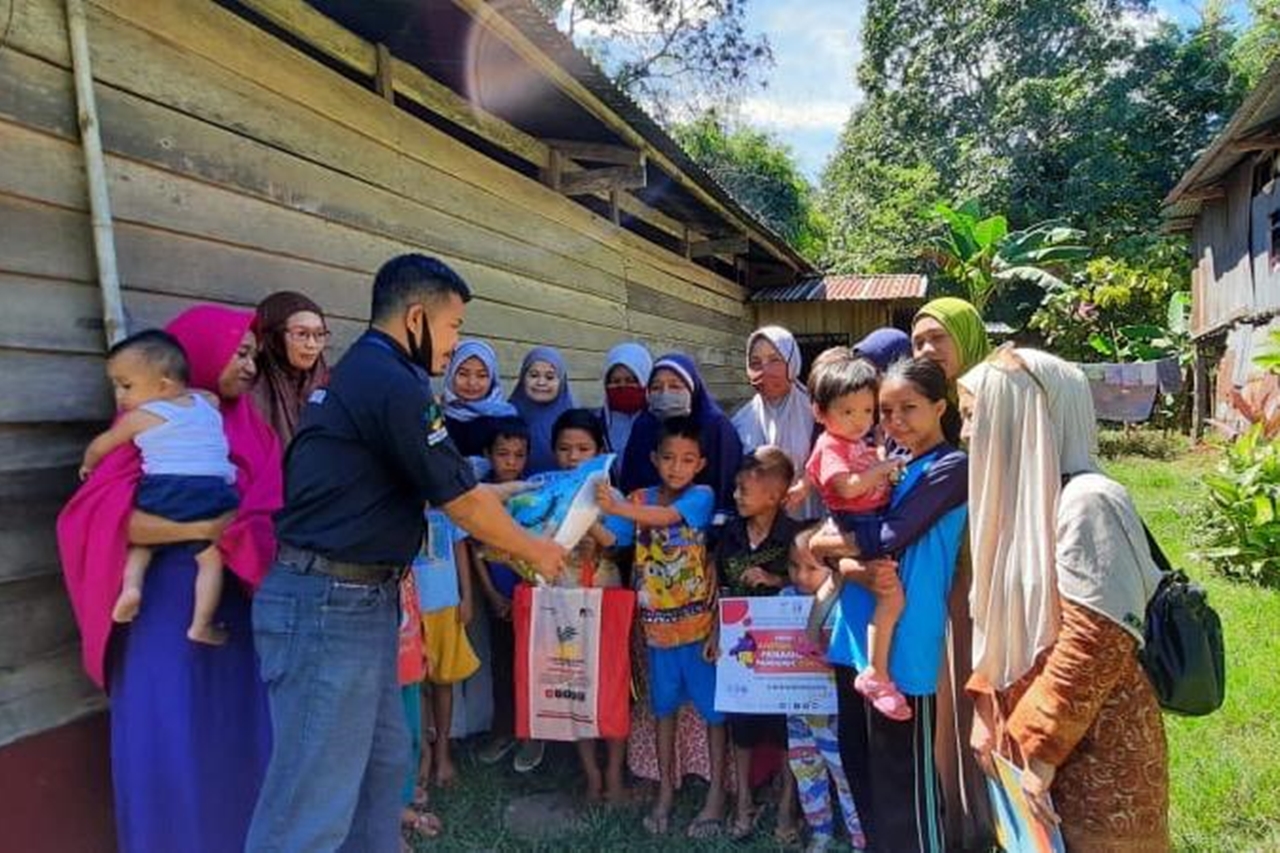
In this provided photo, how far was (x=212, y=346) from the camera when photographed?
2.53 meters

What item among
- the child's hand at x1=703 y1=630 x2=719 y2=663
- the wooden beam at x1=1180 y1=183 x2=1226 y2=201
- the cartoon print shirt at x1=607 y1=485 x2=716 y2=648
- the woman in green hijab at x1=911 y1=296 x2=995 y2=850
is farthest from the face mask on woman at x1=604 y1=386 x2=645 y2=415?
the wooden beam at x1=1180 y1=183 x2=1226 y2=201

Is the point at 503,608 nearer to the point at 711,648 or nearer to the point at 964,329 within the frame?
the point at 711,648

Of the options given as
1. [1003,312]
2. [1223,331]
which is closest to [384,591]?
[1223,331]

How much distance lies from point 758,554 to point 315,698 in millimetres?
1599

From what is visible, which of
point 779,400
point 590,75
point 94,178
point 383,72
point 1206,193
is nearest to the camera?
point 94,178

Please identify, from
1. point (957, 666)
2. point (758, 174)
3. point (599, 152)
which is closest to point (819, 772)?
point (957, 666)

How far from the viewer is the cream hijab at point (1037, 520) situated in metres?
Answer: 1.85

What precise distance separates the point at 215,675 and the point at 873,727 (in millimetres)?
2015

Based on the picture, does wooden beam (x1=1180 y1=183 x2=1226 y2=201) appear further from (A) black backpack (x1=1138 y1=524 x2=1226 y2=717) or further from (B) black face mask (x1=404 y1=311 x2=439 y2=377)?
(B) black face mask (x1=404 y1=311 x2=439 y2=377)

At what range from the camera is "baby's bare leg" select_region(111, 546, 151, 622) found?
2221mm

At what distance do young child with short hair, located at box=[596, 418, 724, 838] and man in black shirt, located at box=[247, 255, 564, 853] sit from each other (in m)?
1.02

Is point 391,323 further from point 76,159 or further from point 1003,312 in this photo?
point 1003,312

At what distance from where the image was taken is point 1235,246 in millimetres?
13586

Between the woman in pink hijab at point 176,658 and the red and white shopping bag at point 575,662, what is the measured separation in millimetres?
1061
